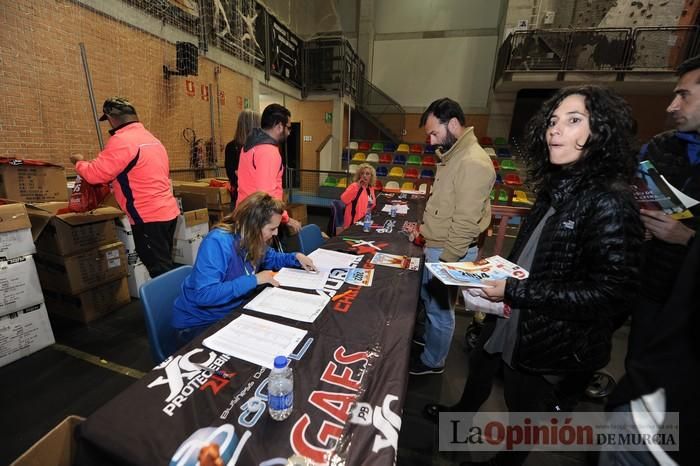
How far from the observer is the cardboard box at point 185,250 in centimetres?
335

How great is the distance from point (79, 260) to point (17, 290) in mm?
438

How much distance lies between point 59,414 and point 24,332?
78cm

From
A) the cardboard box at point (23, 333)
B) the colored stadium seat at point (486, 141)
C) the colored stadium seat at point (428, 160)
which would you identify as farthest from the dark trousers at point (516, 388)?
the colored stadium seat at point (486, 141)

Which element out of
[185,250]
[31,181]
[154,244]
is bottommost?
Result: [185,250]

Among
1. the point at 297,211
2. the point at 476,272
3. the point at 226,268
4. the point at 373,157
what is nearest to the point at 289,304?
the point at 226,268

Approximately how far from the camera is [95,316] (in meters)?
2.47

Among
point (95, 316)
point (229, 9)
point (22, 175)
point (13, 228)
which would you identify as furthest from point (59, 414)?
point (229, 9)

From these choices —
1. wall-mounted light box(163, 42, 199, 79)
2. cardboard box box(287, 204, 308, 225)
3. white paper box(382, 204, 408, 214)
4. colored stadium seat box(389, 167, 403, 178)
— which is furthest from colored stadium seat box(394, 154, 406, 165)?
wall-mounted light box(163, 42, 199, 79)

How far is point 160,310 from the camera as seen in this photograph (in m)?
1.33

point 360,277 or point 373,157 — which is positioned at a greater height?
point 373,157

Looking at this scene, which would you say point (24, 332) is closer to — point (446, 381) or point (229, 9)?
point (446, 381)

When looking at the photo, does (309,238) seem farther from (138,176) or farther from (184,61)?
(184,61)

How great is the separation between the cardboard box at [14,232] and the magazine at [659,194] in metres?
3.40

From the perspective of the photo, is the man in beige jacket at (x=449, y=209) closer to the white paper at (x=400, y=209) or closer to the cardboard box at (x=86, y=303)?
the white paper at (x=400, y=209)
